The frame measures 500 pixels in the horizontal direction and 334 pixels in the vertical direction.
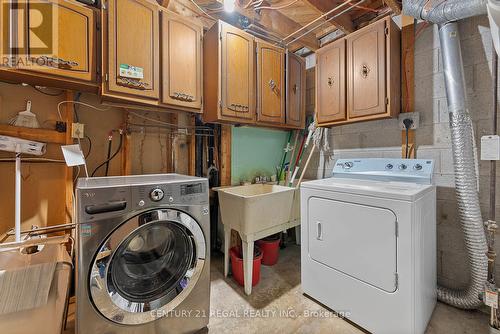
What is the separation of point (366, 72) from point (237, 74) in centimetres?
114

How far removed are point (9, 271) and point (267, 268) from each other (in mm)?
1887

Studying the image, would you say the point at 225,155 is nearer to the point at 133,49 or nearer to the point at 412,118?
the point at 133,49

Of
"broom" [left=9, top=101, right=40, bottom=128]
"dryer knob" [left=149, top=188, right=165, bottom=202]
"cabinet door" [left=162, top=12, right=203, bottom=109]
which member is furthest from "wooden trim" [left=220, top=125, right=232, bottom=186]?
"broom" [left=9, top=101, right=40, bottom=128]

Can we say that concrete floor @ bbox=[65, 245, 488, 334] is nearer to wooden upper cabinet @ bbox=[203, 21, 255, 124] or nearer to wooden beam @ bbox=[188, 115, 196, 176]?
wooden beam @ bbox=[188, 115, 196, 176]

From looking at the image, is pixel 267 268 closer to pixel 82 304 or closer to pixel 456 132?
pixel 82 304

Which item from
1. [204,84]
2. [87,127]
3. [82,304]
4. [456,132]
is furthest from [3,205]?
[456,132]

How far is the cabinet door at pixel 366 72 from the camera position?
1.80 metres

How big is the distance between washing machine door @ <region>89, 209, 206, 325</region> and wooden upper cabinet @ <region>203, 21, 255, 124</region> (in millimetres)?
1049

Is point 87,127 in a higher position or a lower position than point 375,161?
higher

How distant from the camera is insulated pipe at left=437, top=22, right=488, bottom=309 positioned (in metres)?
1.44

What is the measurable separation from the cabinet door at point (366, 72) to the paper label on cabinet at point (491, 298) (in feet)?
4.48

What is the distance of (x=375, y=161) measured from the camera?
192 cm

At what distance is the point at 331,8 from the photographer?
2.00 metres

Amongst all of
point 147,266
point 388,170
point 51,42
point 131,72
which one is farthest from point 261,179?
point 51,42
